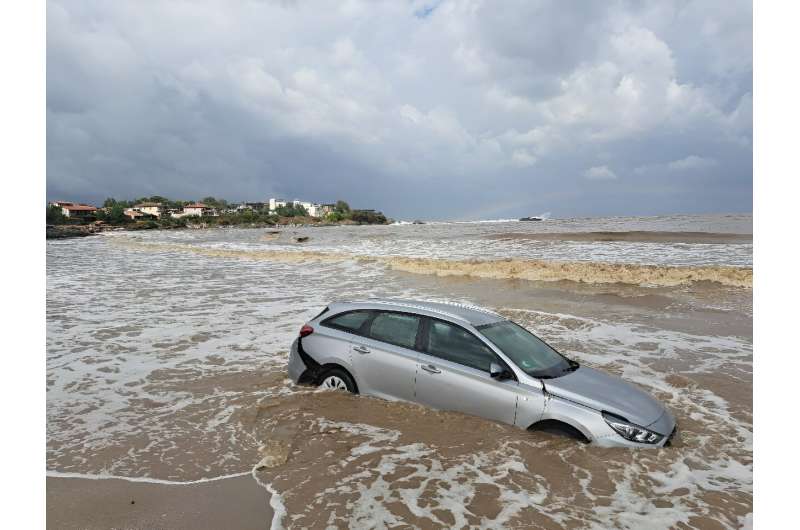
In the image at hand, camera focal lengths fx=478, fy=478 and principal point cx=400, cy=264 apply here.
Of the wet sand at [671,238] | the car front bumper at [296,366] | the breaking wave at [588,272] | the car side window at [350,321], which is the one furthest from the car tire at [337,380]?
the wet sand at [671,238]

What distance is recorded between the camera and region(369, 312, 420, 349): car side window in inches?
242

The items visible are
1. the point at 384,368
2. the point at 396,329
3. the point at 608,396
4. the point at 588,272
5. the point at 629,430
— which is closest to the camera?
the point at 629,430

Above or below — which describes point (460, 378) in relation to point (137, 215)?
below

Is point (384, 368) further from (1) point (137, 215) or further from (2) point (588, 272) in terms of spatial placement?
(1) point (137, 215)

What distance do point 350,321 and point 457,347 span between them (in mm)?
1683

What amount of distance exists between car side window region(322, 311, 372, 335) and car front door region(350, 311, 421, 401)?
13 cm

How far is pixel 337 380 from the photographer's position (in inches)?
256

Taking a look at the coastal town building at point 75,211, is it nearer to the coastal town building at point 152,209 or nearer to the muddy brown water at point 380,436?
the coastal town building at point 152,209

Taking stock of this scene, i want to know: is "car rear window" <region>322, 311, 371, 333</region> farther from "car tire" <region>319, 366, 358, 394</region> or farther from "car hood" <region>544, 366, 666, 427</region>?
"car hood" <region>544, 366, 666, 427</region>

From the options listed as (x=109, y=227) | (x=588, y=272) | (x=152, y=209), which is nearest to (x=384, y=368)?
(x=588, y=272)

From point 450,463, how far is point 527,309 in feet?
34.5

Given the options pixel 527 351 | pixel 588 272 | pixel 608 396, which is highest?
pixel 588 272

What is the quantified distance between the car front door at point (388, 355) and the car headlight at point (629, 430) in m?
2.24

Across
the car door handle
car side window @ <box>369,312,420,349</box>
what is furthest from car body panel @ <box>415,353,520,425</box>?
car side window @ <box>369,312,420,349</box>
